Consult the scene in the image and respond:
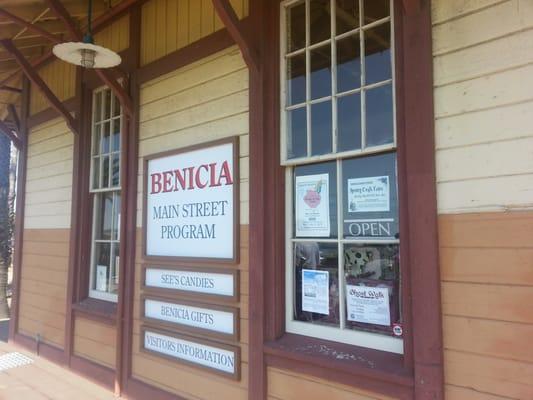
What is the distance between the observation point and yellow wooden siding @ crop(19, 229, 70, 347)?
220 inches

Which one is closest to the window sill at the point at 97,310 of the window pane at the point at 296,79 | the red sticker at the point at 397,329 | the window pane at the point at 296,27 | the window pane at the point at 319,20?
the window pane at the point at 296,79

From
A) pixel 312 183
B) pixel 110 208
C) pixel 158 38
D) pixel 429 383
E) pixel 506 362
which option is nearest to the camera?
pixel 506 362

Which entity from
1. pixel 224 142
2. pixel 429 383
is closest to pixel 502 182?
pixel 429 383

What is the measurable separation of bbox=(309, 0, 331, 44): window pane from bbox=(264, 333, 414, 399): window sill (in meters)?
1.99

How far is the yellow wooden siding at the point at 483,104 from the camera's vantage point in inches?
86.5

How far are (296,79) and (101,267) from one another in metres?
3.22

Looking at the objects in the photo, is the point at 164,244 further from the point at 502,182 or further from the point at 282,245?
the point at 502,182

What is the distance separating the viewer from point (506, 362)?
2.17m

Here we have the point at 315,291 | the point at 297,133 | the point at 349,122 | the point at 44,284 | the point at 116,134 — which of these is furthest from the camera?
the point at 44,284

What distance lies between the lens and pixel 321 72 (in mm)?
3143

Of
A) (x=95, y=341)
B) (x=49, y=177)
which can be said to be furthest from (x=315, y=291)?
(x=49, y=177)

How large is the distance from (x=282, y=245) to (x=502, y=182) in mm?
1486

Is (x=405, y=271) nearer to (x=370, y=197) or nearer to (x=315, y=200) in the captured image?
(x=370, y=197)

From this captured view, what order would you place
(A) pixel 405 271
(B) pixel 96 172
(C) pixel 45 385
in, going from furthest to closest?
(B) pixel 96 172, (C) pixel 45 385, (A) pixel 405 271
